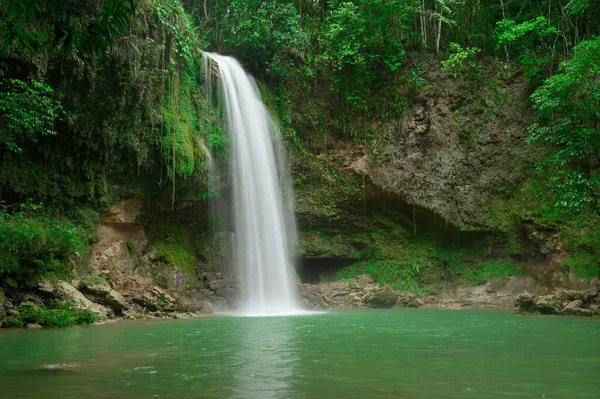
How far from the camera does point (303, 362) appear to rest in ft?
20.1

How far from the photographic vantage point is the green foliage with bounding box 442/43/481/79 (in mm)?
20797

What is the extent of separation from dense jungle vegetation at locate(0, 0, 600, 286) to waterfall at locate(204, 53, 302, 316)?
2.44 feet

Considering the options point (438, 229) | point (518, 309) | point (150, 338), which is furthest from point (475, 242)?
point (150, 338)

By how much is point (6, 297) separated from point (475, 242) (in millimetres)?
16890

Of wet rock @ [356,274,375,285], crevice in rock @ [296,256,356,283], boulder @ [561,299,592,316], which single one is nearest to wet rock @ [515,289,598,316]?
boulder @ [561,299,592,316]

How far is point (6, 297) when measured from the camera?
11000 millimetres

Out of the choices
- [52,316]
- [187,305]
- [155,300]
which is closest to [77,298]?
[52,316]

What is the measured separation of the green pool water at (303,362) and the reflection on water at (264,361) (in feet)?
0.04

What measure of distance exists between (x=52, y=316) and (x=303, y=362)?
22.6 feet

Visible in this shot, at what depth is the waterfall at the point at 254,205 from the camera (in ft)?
59.5

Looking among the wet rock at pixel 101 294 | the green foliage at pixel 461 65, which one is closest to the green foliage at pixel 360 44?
the green foliage at pixel 461 65

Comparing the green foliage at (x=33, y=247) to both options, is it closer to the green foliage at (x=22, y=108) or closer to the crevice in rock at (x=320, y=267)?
the green foliage at (x=22, y=108)

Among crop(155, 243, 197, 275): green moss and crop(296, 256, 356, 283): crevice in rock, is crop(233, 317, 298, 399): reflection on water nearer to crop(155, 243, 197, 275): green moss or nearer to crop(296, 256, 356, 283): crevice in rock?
crop(155, 243, 197, 275): green moss

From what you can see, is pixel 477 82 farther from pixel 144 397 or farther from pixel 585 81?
pixel 144 397
